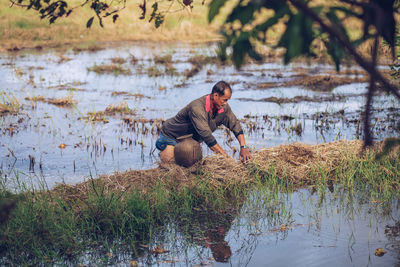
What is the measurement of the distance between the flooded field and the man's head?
124cm

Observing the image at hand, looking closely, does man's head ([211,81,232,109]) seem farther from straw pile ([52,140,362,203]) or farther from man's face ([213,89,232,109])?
straw pile ([52,140,362,203])

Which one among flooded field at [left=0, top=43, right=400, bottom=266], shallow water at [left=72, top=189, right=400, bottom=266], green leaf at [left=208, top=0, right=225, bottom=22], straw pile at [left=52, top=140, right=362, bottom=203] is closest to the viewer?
green leaf at [left=208, top=0, right=225, bottom=22]

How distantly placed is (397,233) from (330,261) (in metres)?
0.96

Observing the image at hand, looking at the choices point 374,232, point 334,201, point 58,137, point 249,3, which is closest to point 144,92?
→ point 58,137

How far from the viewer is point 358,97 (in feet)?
42.5

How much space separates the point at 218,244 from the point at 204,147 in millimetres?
3963

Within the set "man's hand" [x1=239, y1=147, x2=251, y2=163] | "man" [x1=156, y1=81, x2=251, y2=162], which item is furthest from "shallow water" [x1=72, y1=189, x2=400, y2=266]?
"man" [x1=156, y1=81, x2=251, y2=162]

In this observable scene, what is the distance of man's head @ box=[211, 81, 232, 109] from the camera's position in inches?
244

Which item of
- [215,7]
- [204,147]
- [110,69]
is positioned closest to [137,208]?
[215,7]

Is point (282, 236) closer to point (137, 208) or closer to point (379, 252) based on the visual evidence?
point (379, 252)

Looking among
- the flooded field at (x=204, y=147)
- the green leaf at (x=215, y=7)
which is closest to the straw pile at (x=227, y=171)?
the flooded field at (x=204, y=147)

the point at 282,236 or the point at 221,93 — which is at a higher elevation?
the point at 221,93

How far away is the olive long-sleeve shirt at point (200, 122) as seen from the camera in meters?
6.41

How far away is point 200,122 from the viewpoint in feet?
21.1
